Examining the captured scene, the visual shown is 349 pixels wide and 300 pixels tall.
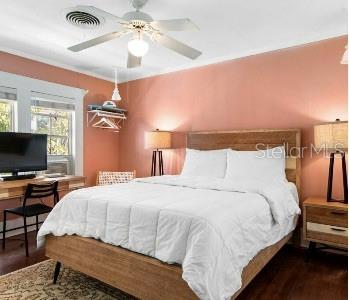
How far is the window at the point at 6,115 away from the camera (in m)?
→ 3.56

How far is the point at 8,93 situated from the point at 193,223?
316cm

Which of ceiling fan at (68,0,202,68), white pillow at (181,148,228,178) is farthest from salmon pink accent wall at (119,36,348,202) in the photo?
ceiling fan at (68,0,202,68)

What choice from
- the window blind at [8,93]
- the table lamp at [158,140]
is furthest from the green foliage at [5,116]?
the table lamp at [158,140]

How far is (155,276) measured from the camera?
1.70 m

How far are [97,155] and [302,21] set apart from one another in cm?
358

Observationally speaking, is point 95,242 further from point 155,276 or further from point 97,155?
point 97,155

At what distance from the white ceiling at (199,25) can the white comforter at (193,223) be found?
5.41 feet

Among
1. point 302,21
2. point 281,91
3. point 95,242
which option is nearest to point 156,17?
point 302,21

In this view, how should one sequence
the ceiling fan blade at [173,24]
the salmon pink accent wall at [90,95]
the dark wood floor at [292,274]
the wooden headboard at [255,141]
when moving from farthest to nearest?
1. the salmon pink accent wall at [90,95]
2. the wooden headboard at [255,141]
3. the dark wood floor at [292,274]
4. the ceiling fan blade at [173,24]

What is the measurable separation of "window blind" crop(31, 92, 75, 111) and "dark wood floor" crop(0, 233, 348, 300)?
6.28 ft

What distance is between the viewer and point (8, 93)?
3527 millimetres

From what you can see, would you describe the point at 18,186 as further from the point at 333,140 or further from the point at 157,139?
the point at 333,140

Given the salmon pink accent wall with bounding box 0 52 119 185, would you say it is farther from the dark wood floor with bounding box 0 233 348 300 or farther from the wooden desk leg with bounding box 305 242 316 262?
the wooden desk leg with bounding box 305 242 316 262

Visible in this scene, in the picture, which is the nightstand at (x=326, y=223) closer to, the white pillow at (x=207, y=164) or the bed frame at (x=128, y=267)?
the bed frame at (x=128, y=267)
